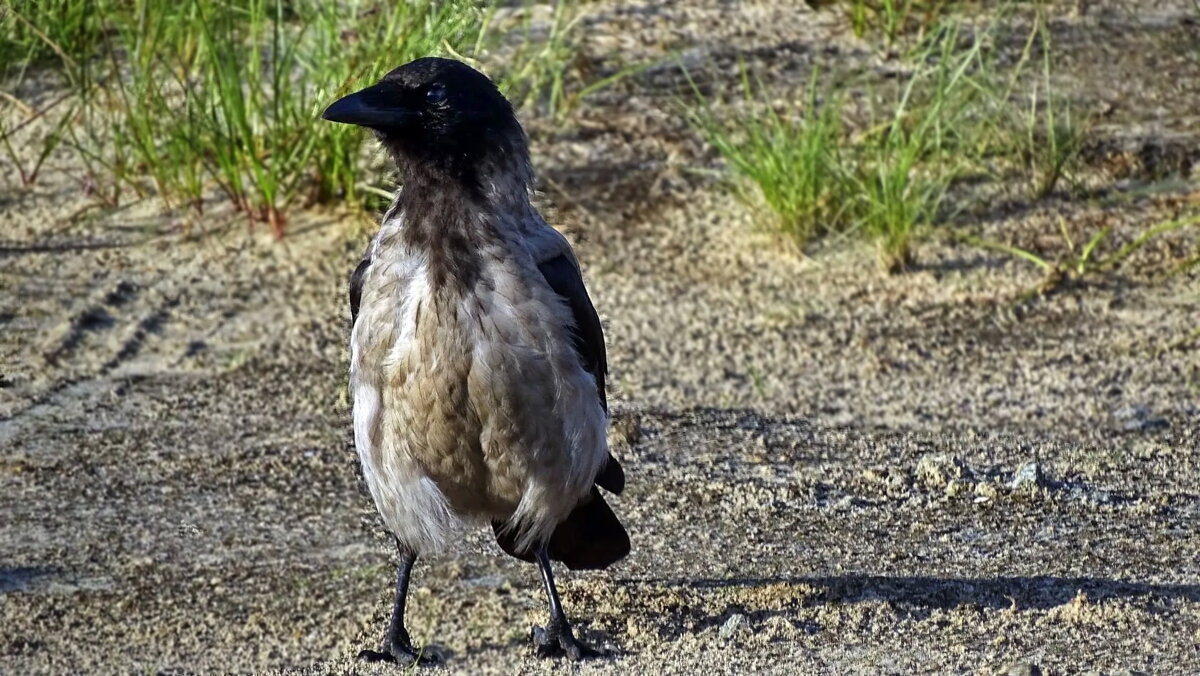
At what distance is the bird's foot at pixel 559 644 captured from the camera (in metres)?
4.23

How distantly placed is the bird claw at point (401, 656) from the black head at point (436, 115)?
113cm

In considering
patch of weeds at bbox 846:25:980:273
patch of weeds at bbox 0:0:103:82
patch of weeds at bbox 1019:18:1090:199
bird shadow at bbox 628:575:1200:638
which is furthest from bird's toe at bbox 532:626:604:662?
patch of weeds at bbox 1019:18:1090:199

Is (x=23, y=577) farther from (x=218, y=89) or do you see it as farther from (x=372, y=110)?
(x=218, y=89)

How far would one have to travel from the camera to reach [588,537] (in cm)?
447

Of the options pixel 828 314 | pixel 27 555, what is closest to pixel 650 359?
pixel 828 314

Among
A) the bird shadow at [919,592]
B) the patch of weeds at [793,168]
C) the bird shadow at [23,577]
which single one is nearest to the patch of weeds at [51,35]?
the patch of weeds at [793,168]

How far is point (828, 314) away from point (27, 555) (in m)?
3.07

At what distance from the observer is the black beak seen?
4016 mm

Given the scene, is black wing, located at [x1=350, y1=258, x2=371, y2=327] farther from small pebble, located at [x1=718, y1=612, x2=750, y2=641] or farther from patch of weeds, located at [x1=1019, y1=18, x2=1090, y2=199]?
patch of weeds, located at [x1=1019, y1=18, x2=1090, y2=199]

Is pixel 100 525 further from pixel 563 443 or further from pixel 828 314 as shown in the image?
pixel 828 314

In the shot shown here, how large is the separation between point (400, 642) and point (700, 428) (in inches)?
68.8

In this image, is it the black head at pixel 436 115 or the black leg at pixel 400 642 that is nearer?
the black head at pixel 436 115

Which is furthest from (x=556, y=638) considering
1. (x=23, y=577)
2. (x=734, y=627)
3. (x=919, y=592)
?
(x=23, y=577)

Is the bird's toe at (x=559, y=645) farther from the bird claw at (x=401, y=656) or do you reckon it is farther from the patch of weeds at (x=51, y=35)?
the patch of weeds at (x=51, y=35)
